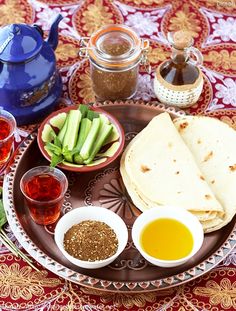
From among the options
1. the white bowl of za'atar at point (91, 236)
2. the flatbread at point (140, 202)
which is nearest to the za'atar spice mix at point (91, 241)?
the white bowl of za'atar at point (91, 236)

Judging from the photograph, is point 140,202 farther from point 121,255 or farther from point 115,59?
point 115,59

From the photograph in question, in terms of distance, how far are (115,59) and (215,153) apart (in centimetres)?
44

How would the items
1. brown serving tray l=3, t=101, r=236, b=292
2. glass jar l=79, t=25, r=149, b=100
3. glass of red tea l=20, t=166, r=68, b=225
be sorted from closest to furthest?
brown serving tray l=3, t=101, r=236, b=292 < glass of red tea l=20, t=166, r=68, b=225 < glass jar l=79, t=25, r=149, b=100

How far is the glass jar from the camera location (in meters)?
1.97

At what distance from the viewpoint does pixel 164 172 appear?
1812mm

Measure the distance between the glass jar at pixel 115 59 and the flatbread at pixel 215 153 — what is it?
8.7 inches

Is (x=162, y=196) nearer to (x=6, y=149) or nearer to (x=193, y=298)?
(x=193, y=298)

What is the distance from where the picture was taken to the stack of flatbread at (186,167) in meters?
1.73

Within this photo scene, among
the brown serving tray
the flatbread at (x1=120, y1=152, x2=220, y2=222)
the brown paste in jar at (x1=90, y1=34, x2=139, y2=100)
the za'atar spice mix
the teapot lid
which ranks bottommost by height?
the brown serving tray

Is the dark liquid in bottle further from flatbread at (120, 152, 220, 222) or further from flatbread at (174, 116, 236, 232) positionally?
flatbread at (120, 152, 220, 222)

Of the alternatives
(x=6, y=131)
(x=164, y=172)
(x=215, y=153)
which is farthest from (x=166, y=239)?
(x=6, y=131)


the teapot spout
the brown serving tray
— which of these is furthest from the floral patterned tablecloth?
the teapot spout

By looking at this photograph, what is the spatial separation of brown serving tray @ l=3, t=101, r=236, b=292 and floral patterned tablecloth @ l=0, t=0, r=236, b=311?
0.05m

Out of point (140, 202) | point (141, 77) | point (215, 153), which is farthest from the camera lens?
point (141, 77)
